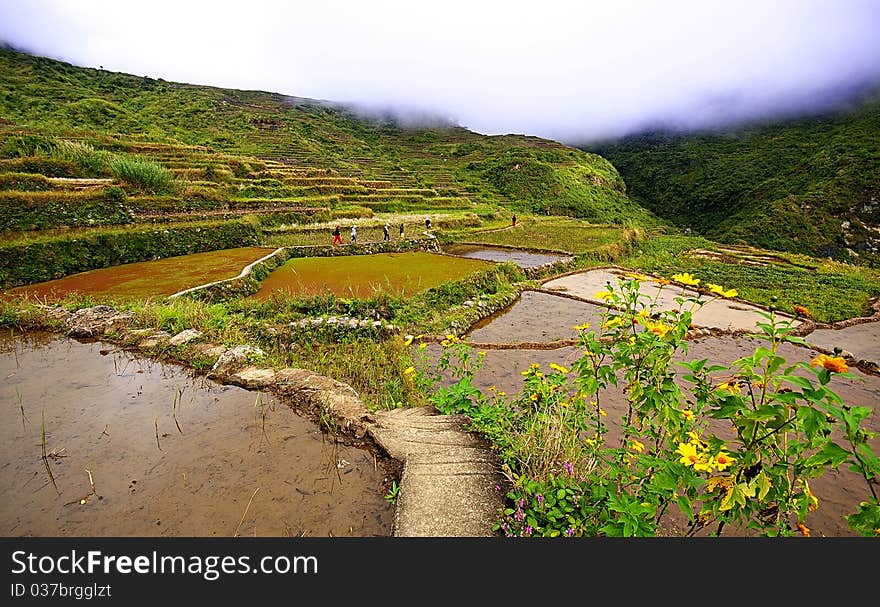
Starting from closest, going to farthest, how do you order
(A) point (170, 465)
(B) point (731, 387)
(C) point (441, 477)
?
(B) point (731, 387) → (C) point (441, 477) → (A) point (170, 465)

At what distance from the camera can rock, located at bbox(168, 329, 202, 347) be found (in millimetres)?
6102

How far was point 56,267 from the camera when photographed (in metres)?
10.6

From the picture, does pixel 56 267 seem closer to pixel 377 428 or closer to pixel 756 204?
pixel 377 428

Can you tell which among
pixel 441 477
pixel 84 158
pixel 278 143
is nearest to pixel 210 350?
pixel 441 477

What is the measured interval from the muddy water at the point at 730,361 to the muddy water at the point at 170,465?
2851mm

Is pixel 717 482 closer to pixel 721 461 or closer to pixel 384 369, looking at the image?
pixel 721 461

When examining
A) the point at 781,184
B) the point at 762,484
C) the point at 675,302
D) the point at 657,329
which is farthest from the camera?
the point at 781,184

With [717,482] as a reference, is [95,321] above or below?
below

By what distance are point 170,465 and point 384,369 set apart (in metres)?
3.35

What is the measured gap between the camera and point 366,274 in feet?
40.7

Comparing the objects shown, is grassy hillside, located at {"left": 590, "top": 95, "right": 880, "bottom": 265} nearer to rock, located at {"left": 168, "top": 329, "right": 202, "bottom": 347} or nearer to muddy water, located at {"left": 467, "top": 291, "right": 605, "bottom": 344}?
muddy water, located at {"left": 467, "top": 291, "right": 605, "bottom": 344}

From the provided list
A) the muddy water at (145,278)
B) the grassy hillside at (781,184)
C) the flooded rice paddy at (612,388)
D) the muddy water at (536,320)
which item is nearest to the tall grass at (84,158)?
the muddy water at (145,278)
